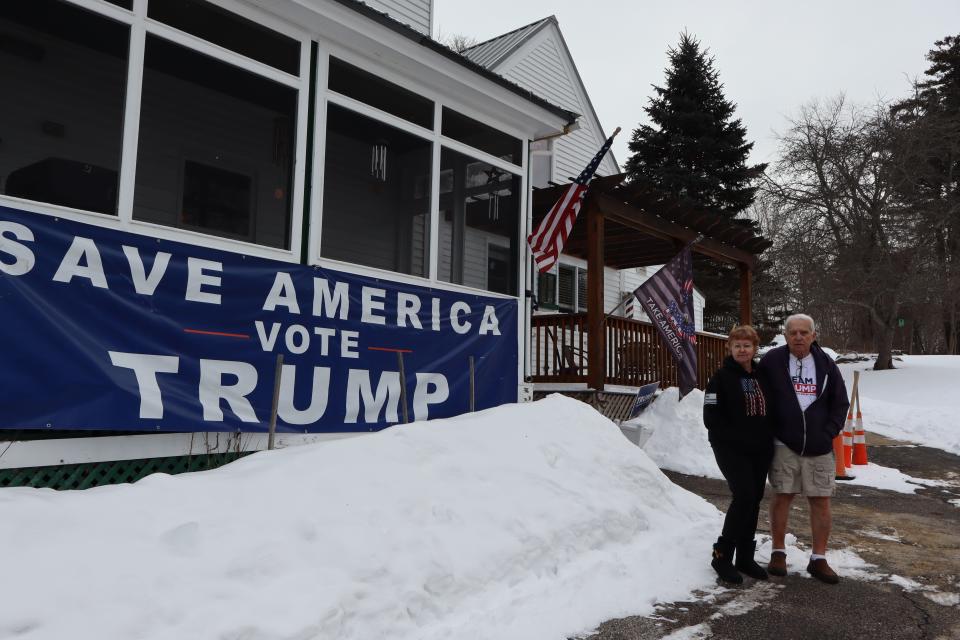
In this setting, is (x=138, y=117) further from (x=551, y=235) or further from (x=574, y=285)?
(x=574, y=285)

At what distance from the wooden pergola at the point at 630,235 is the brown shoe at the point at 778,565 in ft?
17.7

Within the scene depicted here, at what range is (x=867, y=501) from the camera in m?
7.61

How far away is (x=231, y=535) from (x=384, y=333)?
349cm

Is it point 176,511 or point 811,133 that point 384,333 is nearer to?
point 176,511

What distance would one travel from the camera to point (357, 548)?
136 inches

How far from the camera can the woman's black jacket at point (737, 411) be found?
14.7ft

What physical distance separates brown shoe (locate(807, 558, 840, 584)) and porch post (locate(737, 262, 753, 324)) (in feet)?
33.8

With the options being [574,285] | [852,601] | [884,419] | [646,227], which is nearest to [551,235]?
[646,227]

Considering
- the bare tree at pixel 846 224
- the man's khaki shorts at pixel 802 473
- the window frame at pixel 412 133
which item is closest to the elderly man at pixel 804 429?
the man's khaki shorts at pixel 802 473

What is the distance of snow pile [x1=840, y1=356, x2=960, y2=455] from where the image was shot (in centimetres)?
1411

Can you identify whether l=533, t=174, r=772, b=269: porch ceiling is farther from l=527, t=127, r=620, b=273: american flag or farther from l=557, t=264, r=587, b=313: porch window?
l=527, t=127, r=620, b=273: american flag

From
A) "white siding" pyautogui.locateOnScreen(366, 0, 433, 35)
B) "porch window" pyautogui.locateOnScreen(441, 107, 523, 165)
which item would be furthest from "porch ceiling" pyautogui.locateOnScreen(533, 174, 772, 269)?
"white siding" pyautogui.locateOnScreen(366, 0, 433, 35)

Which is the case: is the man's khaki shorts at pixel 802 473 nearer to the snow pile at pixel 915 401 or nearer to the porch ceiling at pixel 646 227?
the porch ceiling at pixel 646 227

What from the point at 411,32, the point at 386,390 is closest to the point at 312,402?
the point at 386,390
